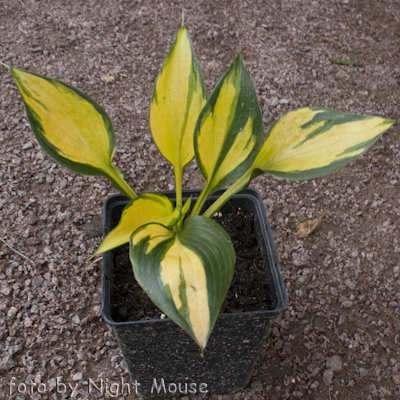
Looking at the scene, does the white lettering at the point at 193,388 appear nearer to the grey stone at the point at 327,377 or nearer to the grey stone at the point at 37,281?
the grey stone at the point at 327,377

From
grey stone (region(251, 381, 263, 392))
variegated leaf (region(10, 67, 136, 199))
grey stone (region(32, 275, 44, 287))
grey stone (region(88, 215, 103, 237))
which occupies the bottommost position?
grey stone (region(251, 381, 263, 392))

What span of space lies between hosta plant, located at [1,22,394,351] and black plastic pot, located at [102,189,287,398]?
16 centimetres

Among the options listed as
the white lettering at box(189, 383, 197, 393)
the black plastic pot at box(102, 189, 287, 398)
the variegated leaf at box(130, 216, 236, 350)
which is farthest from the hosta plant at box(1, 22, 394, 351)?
the white lettering at box(189, 383, 197, 393)

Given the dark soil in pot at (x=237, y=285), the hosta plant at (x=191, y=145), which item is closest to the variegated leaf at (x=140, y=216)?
the hosta plant at (x=191, y=145)

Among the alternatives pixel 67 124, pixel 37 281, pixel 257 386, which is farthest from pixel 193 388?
pixel 67 124

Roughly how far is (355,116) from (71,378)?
1004 mm

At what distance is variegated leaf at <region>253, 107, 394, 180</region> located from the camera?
71 cm

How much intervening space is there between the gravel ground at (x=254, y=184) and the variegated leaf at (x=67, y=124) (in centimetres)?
61

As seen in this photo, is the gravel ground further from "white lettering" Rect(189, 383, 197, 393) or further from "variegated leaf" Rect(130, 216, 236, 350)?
"variegated leaf" Rect(130, 216, 236, 350)

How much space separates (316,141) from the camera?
0.76 meters

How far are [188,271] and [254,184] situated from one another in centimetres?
96

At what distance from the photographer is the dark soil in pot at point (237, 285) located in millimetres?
940

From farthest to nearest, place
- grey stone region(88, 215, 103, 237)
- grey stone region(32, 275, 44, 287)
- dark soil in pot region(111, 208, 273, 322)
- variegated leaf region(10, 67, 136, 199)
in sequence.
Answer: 1. grey stone region(88, 215, 103, 237)
2. grey stone region(32, 275, 44, 287)
3. dark soil in pot region(111, 208, 273, 322)
4. variegated leaf region(10, 67, 136, 199)

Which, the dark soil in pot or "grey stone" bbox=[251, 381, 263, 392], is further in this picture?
"grey stone" bbox=[251, 381, 263, 392]
